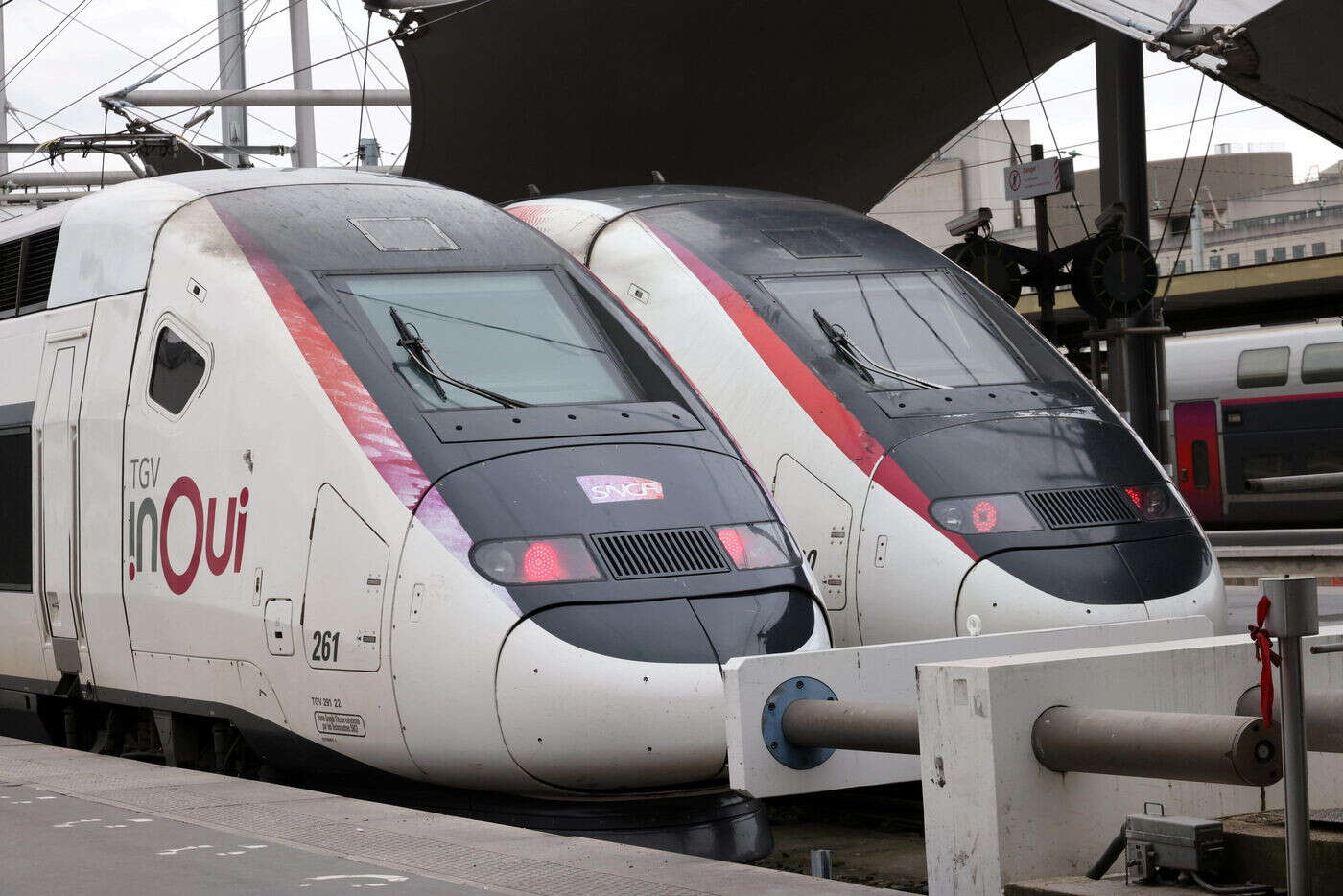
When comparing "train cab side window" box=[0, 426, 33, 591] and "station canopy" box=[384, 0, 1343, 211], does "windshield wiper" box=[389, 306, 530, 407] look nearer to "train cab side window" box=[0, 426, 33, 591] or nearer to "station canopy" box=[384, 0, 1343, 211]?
"train cab side window" box=[0, 426, 33, 591]

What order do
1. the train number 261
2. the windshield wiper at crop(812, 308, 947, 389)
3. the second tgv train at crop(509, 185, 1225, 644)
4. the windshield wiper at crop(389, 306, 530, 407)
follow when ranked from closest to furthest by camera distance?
the train number 261 < the windshield wiper at crop(389, 306, 530, 407) < the second tgv train at crop(509, 185, 1225, 644) < the windshield wiper at crop(812, 308, 947, 389)

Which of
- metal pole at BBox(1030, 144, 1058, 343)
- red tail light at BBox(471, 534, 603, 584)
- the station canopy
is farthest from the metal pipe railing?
the station canopy

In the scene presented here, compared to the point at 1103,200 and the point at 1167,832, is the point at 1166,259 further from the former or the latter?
the point at 1167,832

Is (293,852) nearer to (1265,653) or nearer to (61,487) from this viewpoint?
(1265,653)

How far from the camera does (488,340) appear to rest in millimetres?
8141

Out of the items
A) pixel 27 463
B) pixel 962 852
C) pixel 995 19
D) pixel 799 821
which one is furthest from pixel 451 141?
pixel 962 852

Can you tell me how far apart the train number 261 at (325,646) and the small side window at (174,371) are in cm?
143

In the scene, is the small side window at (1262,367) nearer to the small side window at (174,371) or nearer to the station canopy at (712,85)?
the station canopy at (712,85)

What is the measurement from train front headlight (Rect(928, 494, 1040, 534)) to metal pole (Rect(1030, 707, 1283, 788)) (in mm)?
3708

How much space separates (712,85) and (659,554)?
Result: 13.7 meters

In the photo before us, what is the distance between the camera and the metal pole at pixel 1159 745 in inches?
178

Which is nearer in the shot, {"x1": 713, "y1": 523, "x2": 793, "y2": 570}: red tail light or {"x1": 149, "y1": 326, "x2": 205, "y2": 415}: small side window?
{"x1": 713, "y1": 523, "x2": 793, "y2": 570}: red tail light

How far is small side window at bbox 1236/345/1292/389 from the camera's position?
95.5 feet

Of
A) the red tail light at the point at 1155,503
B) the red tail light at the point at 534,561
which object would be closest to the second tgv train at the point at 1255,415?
the red tail light at the point at 1155,503
